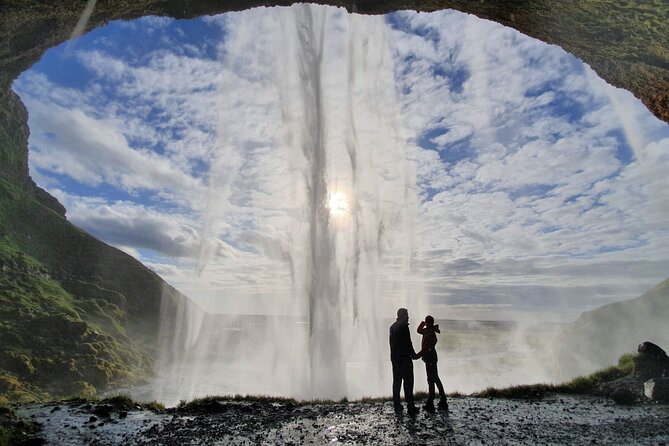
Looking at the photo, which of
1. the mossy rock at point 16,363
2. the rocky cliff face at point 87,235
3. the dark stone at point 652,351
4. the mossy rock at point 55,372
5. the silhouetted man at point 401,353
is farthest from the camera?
the mossy rock at point 55,372

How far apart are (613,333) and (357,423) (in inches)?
3211

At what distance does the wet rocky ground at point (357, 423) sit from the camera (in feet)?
28.1

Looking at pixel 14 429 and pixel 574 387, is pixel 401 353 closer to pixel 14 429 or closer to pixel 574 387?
pixel 574 387

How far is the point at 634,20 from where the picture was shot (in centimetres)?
1535

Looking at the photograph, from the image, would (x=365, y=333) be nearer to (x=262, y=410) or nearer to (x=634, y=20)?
(x=262, y=410)

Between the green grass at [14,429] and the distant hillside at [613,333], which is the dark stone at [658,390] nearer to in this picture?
the green grass at [14,429]

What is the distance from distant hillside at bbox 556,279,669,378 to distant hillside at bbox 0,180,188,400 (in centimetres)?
7578

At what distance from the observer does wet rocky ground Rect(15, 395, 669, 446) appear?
8562 millimetres

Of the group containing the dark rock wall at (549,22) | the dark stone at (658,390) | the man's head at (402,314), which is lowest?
the dark stone at (658,390)

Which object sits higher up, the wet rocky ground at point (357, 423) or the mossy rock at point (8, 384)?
the wet rocky ground at point (357, 423)

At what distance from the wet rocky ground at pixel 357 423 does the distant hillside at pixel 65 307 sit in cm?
3594

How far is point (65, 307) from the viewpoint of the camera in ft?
190

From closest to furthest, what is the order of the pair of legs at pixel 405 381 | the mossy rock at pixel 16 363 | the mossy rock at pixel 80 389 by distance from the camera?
1. the pair of legs at pixel 405 381
2. the mossy rock at pixel 16 363
3. the mossy rock at pixel 80 389

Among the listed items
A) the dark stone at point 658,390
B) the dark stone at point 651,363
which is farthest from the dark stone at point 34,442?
the dark stone at point 651,363
